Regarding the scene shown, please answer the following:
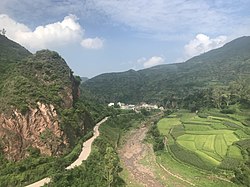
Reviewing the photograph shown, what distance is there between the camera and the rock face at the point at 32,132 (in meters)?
44.8

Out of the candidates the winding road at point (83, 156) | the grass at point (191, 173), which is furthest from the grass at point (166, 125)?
the grass at point (191, 173)

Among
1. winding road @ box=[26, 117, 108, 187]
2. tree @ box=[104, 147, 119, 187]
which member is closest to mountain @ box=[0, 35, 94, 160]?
winding road @ box=[26, 117, 108, 187]

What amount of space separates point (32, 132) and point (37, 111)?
12.0 feet

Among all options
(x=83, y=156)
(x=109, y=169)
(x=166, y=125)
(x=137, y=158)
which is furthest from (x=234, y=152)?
(x=166, y=125)

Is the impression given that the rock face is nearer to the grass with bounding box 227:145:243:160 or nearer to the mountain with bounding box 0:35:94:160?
the mountain with bounding box 0:35:94:160

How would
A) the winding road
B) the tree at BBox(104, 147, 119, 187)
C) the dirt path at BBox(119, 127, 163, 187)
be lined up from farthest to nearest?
the dirt path at BBox(119, 127, 163, 187) → the tree at BBox(104, 147, 119, 187) → the winding road

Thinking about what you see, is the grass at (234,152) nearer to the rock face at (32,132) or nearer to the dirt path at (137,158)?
the dirt path at (137,158)

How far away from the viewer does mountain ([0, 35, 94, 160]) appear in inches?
1810

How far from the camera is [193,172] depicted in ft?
169

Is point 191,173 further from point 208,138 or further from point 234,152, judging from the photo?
point 208,138

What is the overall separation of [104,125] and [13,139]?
40189 millimetres

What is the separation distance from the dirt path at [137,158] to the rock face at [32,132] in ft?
42.5

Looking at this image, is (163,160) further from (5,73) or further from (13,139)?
(5,73)

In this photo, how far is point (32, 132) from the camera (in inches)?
1903
